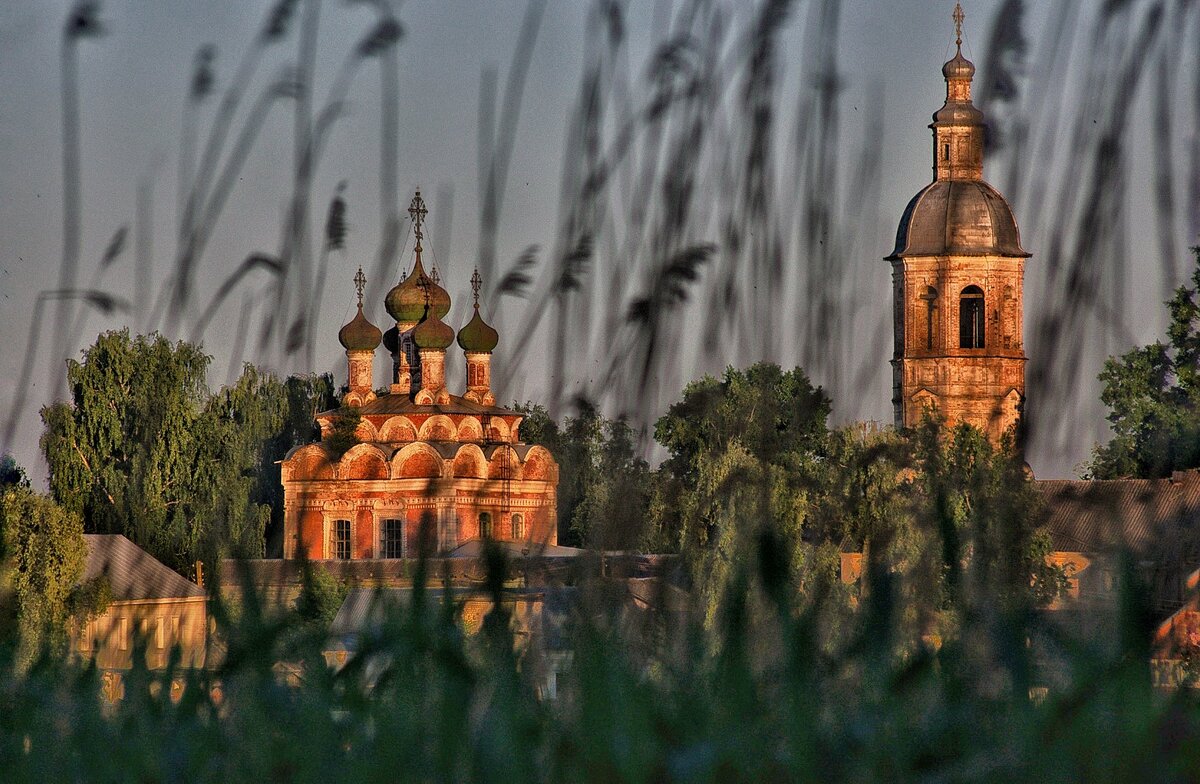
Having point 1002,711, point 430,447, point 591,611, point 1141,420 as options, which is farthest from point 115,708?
point 430,447

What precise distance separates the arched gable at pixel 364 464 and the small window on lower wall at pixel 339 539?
5.01ft

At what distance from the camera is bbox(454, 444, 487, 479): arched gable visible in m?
44.1

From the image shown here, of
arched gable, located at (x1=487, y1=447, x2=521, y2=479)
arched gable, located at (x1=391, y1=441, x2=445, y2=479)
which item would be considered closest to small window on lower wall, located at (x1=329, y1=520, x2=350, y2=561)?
arched gable, located at (x1=391, y1=441, x2=445, y2=479)

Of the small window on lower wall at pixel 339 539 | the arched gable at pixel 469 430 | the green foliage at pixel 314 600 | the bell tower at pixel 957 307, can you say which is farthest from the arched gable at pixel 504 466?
the bell tower at pixel 957 307

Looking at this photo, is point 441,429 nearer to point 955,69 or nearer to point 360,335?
point 360,335

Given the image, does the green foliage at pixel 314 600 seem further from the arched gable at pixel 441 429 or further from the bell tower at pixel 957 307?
the bell tower at pixel 957 307

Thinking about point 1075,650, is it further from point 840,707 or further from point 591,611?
point 591,611

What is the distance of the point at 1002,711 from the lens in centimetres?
182

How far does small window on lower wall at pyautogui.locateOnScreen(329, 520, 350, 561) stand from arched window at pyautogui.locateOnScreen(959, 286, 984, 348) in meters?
18.6

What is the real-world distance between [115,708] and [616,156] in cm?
128

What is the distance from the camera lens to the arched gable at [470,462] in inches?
1735

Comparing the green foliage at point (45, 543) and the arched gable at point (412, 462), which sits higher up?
the arched gable at point (412, 462)

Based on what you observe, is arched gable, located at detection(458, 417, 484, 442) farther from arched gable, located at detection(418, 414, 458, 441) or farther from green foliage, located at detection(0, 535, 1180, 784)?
green foliage, located at detection(0, 535, 1180, 784)

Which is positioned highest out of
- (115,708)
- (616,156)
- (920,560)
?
(616,156)
